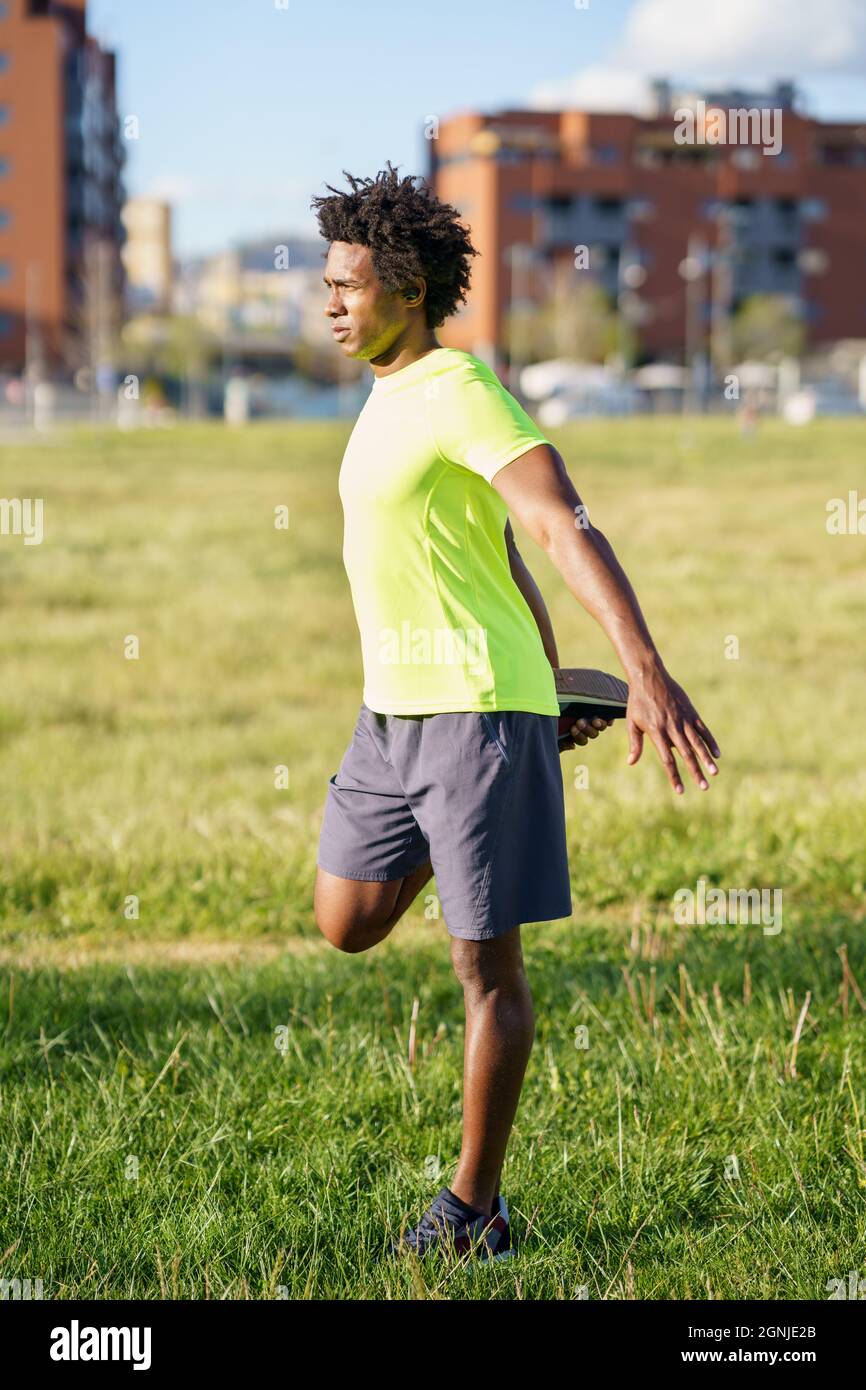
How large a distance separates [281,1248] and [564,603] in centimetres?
1272

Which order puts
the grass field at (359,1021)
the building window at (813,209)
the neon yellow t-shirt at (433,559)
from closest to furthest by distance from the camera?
the neon yellow t-shirt at (433,559) → the grass field at (359,1021) → the building window at (813,209)

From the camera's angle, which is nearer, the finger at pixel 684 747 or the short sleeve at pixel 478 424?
the finger at pixel 684 747

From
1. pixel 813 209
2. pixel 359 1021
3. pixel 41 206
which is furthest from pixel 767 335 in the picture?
pixel 359 1021

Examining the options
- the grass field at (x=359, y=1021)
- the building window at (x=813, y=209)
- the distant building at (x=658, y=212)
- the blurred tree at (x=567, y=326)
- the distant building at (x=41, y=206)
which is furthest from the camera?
the building window at (x=813, y=209)

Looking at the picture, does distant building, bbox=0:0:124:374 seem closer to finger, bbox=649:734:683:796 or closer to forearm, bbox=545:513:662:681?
forearm, bbox=545:513:662:681

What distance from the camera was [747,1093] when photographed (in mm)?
3969

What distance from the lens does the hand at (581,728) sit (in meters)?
3.42

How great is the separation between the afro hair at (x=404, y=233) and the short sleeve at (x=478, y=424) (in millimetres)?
327

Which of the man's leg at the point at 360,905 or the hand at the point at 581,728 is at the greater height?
the hand at the point at 581,728

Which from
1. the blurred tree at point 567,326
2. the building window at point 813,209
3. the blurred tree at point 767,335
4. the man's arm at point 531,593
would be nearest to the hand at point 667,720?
the man's arm at point 531,593

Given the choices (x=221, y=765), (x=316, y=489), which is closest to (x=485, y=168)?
(x=316, y=489)

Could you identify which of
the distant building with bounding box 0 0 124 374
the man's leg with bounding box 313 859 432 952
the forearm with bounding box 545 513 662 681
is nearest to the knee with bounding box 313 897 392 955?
the man's leg with bounding box 313 859 432 952

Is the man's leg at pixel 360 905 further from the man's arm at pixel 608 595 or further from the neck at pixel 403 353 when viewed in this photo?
the neck at pixel 403 353

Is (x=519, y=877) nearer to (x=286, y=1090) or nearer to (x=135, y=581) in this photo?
(x=286, y=1090)
